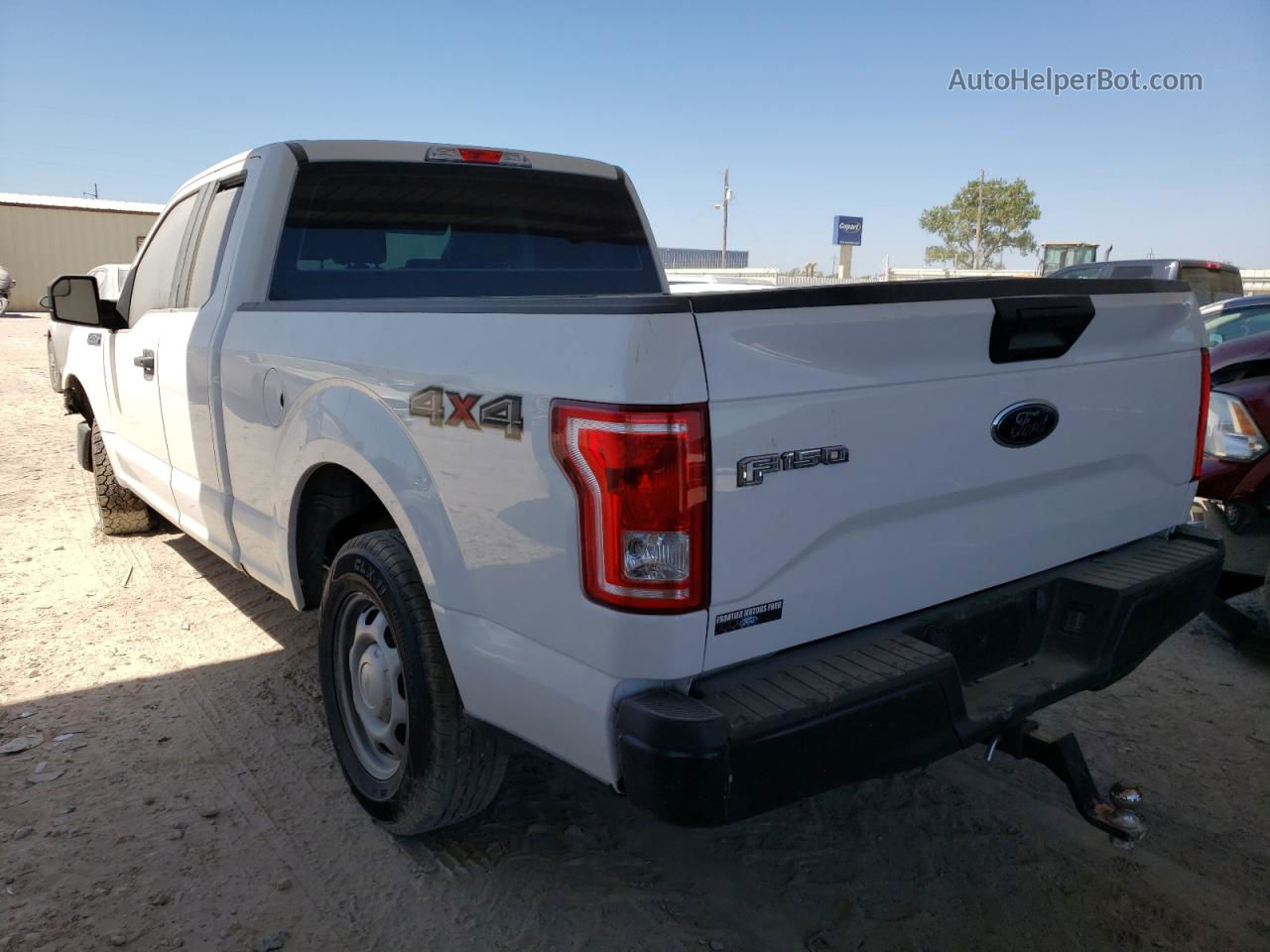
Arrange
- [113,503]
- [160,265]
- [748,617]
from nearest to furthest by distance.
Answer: [748,617] → [160,265] → [113,503]

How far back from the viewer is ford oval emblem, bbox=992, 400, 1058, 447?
2295mm

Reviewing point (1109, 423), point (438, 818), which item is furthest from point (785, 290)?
point (438, 818)

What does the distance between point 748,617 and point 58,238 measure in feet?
127

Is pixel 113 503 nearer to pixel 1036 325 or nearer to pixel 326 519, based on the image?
pixel 326 519

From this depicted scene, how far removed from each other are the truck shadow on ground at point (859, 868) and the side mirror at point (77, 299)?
2389 millimetres

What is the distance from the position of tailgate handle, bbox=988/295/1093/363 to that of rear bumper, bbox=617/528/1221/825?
0.61 m

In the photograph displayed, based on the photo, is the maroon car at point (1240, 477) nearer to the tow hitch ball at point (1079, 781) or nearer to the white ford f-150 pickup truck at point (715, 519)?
the white ford f-150 pickup truck at point (715, 519)

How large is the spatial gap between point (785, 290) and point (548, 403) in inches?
21.3

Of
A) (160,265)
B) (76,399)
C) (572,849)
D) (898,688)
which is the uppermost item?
(160,265)

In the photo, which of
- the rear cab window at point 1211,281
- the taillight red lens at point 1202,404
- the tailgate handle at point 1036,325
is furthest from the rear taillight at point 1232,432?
the rear cab window at point 1211,281

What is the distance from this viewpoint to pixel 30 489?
7.24 metres

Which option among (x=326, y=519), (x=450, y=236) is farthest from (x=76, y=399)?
(x=326, y=519)

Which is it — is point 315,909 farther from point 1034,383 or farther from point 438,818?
point 1034,383

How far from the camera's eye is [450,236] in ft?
12.8
